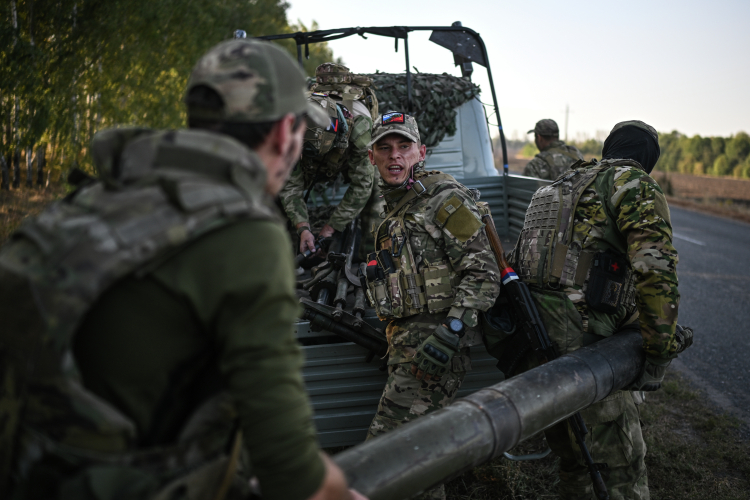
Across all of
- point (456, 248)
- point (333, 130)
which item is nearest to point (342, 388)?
point (456, 248)

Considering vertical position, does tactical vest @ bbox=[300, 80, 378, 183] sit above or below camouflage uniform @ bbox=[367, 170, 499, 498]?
above

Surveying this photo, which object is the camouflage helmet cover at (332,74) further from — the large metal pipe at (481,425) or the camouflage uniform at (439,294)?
the large metal pipe at (481,425)

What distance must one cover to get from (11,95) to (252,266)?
377 inches

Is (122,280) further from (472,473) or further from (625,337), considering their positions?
(472,473)

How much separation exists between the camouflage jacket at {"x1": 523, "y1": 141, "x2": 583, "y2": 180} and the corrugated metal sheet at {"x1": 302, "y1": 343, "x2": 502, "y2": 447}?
15.7 ft

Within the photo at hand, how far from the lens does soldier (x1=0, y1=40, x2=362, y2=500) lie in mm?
989

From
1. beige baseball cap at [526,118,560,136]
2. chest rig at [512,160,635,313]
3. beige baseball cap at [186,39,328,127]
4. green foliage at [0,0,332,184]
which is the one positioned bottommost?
chest rig at [512,160,635,313]

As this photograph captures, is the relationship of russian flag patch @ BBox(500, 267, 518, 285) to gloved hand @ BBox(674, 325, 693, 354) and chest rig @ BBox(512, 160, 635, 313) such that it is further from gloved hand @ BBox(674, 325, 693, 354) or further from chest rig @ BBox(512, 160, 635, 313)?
gloved hand @ BBox(674, 325, 693, 354)

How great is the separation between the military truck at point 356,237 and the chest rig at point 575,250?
761mm

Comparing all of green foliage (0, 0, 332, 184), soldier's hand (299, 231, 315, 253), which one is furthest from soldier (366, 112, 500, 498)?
green foliage (0, 0, 332, 184)

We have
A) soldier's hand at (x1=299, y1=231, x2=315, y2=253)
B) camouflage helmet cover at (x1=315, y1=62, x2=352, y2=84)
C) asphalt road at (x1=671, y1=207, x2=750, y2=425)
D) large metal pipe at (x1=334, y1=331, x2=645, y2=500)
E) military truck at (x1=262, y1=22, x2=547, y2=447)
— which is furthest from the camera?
asphalt road at (x1=671, y1=207, x2=750, y2=425)

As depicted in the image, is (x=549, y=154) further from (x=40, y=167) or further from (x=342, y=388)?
(x=40, y=167)

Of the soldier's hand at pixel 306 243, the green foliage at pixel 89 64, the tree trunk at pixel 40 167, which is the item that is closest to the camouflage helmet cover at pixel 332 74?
the soldier's hand at pixel 306 243

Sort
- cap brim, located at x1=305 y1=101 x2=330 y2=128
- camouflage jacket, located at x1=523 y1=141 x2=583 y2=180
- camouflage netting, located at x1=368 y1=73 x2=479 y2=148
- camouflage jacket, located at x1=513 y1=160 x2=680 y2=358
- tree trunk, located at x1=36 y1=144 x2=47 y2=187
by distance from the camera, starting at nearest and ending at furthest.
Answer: cap brim, located at x1=305 y1=101 x2=330 y2=128, camouflage jacket, located at x1=513 y1=160 x2=680 y2=358, camouflage netting, located at x1=368 y1=73 x2=479 y2=148, camouflage jacket, located at x1=523 y1=141 x2=583 y2=180, tree trunk, located at x1=36 y1=144 x2=47 y2=187
